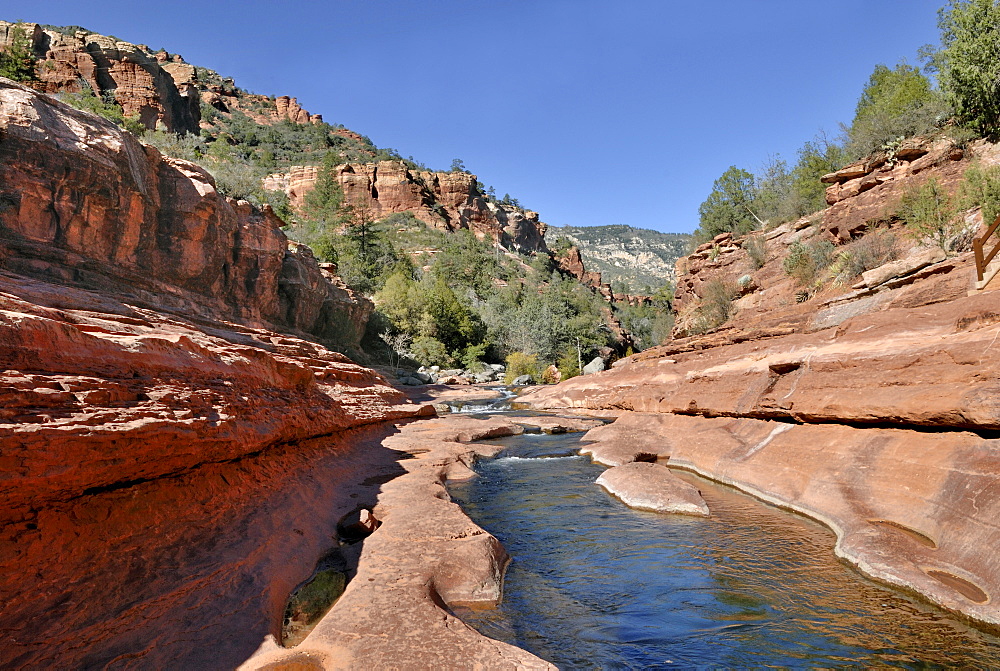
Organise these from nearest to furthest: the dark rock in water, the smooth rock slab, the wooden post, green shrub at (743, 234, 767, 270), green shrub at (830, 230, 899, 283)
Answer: the dark rock in water
the smooth rock slab
the wooden post
green shrub at (830, 230, 899, 283)
green shrub at (743, 234, 767, 270)

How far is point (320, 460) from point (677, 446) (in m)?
8.11

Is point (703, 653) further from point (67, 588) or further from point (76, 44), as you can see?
point (76, 44)

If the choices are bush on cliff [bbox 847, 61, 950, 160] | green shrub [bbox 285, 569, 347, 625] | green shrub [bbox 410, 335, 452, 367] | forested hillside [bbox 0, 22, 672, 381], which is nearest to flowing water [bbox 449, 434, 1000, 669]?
green shrub [bbox 285, 569, 347, 625]

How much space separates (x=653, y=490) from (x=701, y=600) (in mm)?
3231

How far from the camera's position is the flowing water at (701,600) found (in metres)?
3.91

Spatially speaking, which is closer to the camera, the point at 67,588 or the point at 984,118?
the point at 67,588

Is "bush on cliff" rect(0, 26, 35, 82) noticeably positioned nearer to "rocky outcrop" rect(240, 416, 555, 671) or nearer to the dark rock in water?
the dark rock in water

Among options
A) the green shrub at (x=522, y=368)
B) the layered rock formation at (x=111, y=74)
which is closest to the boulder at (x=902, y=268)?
the green shrub at (x=522, y=368)

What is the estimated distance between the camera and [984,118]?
15.6 m

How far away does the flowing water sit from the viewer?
3910 mm

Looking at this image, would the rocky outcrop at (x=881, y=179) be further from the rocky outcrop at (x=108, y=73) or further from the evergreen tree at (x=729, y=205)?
the rocky outcrop at (x=108, y=73)

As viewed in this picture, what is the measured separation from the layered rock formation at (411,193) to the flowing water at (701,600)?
264 ft

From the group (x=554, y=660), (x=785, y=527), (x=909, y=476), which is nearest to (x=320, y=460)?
(x=554, y=660)

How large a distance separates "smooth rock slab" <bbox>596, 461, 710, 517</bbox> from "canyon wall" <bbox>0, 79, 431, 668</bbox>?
14.9 feet
